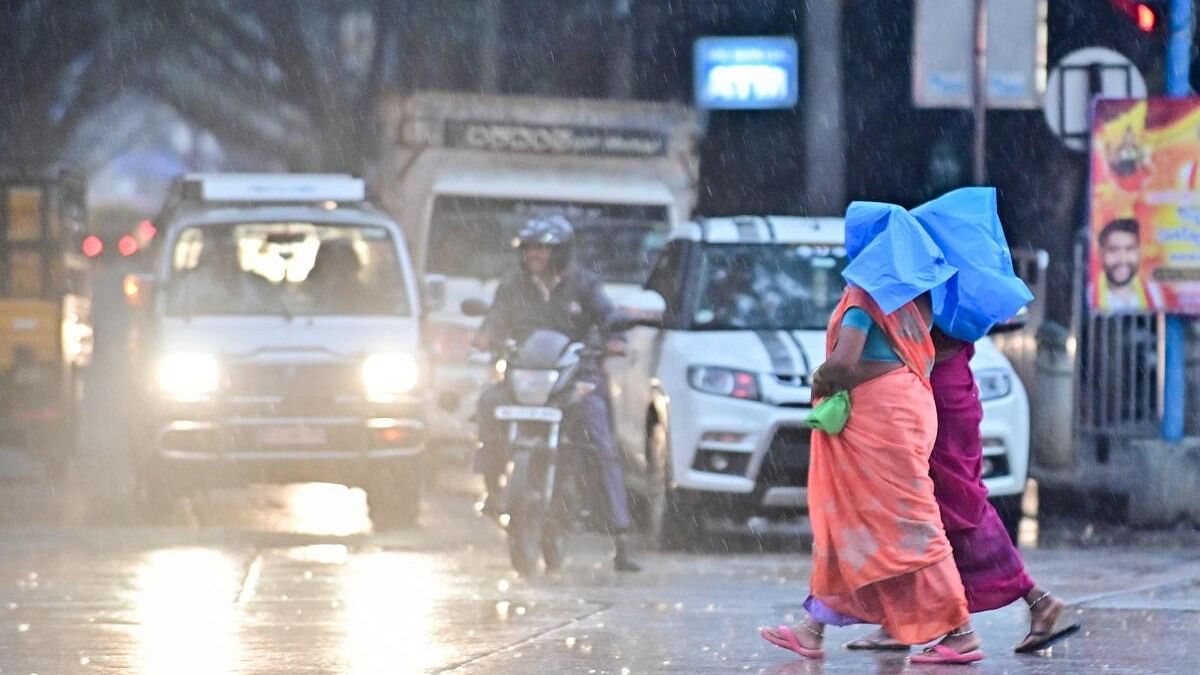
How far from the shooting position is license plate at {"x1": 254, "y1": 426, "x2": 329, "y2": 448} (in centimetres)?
1328

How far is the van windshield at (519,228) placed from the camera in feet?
60.3

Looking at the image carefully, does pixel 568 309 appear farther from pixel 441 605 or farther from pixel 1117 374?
pixel 1117 374

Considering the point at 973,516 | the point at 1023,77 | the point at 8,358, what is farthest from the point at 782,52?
the point at 973,516

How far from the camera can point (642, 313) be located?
11742 millimetres

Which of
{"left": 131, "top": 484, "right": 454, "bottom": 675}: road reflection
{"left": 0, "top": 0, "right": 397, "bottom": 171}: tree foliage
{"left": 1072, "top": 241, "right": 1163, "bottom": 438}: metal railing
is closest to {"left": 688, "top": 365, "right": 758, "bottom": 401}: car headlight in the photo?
{"left": 131, "top": 484, "right": 454, "bottom": 675}: road reflection

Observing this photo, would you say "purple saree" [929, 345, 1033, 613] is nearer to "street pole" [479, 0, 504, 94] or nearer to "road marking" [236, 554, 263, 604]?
"road marking" [236, 554, 263, 604]

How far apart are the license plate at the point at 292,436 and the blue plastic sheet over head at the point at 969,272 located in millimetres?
6061

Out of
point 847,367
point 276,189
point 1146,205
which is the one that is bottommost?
point 847,367

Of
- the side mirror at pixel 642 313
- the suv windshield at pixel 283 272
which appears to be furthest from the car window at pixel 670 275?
the suv windshield at pixel 283 272

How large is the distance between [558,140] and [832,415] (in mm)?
11810

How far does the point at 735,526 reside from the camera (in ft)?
45.1

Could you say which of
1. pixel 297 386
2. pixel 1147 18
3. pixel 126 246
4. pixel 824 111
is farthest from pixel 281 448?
pixel 126 246

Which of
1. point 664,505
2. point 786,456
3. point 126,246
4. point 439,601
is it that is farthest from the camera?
point 126,246

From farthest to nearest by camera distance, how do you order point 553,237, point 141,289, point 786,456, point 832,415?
1. point 141,289
2. point 786,456
3. point 553,237
4. point 832,415
